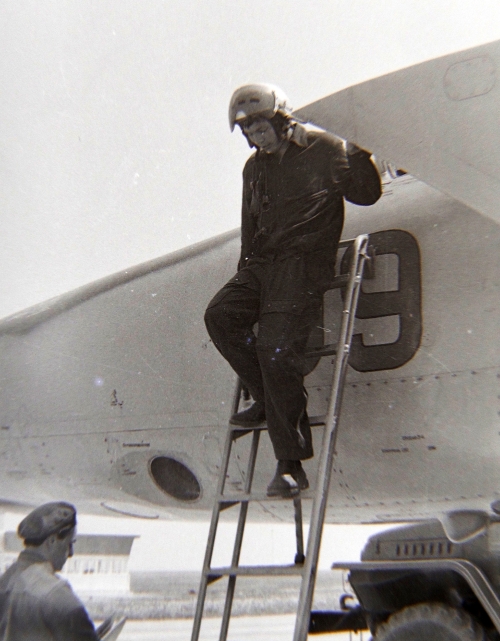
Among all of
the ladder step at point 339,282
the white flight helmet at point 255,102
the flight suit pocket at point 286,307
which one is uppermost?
the white flight helmet at point 255,102

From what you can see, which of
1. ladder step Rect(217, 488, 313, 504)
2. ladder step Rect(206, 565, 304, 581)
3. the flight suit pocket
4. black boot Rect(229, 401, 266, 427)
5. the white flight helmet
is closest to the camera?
ladder step Rect(206, 565, 304, 581)

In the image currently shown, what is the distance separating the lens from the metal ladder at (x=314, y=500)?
2.81 metres

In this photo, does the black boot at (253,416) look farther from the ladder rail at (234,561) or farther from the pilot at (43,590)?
the pilot at (43,590)

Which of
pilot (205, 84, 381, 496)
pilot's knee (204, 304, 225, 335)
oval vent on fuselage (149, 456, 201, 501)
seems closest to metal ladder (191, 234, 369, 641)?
pilot (205, 84, 381, 496)

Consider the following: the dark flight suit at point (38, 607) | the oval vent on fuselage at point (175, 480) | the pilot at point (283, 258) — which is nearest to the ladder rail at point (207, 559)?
the pilot at point (283, 258)

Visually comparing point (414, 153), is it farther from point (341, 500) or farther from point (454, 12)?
point (341, 500)

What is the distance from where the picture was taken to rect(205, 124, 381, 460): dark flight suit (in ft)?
10.5

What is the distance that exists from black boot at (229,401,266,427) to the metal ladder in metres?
0.04

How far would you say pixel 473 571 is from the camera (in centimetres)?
310

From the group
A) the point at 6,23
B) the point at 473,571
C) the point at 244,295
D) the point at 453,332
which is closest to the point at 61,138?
the point at 6,23

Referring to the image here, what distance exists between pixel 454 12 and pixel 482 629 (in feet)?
10.3

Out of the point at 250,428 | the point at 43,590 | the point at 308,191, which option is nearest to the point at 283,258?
the point at 308,191

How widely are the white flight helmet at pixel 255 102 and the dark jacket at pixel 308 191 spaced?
191 mm

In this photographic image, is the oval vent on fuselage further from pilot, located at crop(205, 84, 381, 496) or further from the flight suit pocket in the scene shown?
the flight suit pocket
